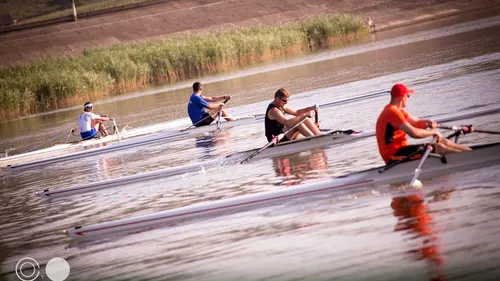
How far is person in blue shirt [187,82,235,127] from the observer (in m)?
20.9

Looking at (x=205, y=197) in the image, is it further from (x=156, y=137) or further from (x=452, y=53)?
(x=452, y=53)

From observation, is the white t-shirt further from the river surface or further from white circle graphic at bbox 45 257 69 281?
white circle graphic at bbox 45 257 69 281

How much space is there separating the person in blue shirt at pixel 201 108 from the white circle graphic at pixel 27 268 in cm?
1068

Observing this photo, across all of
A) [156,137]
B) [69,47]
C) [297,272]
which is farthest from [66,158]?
[69,47]

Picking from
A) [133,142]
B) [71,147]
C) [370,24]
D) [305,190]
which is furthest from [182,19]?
[305,190]

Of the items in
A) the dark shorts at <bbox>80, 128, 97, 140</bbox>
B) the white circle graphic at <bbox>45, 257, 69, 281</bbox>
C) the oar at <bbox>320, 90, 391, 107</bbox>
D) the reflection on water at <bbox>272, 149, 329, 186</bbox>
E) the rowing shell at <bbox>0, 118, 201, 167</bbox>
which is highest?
the dark shorts at <bbox>80, 128, 97, 140</bbox>

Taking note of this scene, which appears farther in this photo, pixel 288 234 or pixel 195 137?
pixel 195 137

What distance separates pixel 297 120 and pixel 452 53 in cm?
1631

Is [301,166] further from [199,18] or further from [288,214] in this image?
[199,18]

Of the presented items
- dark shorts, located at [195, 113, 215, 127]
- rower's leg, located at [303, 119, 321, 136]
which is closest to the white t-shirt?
dark shorts, located at [195, 113, 215, 127]

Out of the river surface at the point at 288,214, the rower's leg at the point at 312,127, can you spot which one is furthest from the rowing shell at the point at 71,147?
the rower's leg at the point at 312,127

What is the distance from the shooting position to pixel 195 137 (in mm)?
21484

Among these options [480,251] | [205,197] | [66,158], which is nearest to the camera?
[480,251]

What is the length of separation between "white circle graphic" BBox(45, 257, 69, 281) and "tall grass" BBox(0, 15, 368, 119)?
88.4 feet
